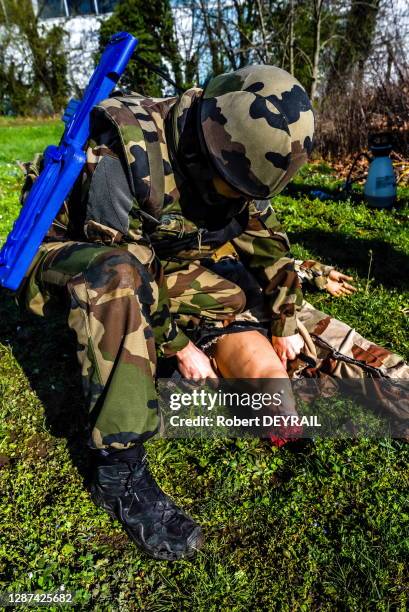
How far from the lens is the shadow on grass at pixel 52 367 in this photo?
244 centimetres

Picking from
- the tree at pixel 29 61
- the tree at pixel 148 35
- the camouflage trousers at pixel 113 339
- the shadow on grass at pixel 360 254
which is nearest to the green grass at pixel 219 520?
the camouflage trousers at pixel 113 339

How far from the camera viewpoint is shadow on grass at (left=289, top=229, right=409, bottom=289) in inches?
150

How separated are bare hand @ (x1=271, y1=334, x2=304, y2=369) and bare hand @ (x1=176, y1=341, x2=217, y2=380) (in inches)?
16.6

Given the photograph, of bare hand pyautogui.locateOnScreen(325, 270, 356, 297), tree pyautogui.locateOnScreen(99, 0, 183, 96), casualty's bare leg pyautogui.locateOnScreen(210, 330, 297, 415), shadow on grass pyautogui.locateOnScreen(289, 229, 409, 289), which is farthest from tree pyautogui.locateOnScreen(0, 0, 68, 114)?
casualty's bare leg pyautogui.locateOnScreen(210, 330, 297, 415)

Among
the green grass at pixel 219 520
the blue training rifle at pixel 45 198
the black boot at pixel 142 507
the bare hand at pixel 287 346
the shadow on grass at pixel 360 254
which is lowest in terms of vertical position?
the green grass at pixel 219 520

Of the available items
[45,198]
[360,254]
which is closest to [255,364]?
[45,198]

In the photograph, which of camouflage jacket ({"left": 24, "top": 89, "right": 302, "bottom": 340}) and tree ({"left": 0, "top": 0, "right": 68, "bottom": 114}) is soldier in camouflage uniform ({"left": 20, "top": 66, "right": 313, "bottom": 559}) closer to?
camouflage jacket ({"left": 24, "top": 89, "right": 302, "bottom": 340})

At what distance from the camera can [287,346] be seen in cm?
264

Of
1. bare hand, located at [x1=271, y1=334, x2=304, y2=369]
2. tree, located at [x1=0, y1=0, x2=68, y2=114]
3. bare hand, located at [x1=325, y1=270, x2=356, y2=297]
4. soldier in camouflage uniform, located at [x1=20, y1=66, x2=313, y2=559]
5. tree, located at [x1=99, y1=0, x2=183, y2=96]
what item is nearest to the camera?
soldier in camouflage uniform, located at [x1=20, y1=66, x2=313, y2=559]

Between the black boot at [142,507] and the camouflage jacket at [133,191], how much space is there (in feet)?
2.05

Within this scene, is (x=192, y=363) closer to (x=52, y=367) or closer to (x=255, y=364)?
(x=255, y=364)

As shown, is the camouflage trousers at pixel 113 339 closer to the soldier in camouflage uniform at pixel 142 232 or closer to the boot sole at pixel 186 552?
the soldier in camouflage uniform at pixel 142 232

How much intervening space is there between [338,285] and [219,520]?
1990mm

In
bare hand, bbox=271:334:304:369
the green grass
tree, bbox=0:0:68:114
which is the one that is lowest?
the green grass
